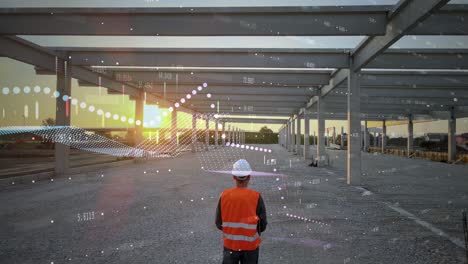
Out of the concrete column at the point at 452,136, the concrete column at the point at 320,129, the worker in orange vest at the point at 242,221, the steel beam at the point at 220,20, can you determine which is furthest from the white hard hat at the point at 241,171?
the concrete column at the point at 452,136

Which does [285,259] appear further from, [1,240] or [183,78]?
[183,78]

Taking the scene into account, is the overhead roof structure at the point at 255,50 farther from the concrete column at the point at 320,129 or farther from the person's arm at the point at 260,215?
the person's arm at the point at 260,215

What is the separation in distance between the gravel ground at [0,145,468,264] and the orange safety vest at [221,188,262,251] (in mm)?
2145

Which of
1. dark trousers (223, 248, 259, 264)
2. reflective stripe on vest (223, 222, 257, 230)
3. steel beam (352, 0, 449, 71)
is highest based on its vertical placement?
steel beam (352, 0, 449, 71)

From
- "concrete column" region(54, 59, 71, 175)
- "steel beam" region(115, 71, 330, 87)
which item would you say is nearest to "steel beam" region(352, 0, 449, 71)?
"steel beam" region(115, 71, 330, 87)

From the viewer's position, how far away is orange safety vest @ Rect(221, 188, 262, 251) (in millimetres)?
3129

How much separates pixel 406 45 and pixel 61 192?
12.3 m

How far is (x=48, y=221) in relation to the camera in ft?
24.3

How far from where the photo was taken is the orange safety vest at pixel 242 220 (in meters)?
3.13

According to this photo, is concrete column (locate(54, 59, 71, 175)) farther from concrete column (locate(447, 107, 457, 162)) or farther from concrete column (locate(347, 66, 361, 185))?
concrete column (locate(447, 107, 457, 162))

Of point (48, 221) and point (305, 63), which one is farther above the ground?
point (305, 63)

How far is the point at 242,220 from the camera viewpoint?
3.15m

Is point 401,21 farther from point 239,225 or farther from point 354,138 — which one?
point 239,225

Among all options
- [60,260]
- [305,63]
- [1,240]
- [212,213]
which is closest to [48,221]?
[1,240]
